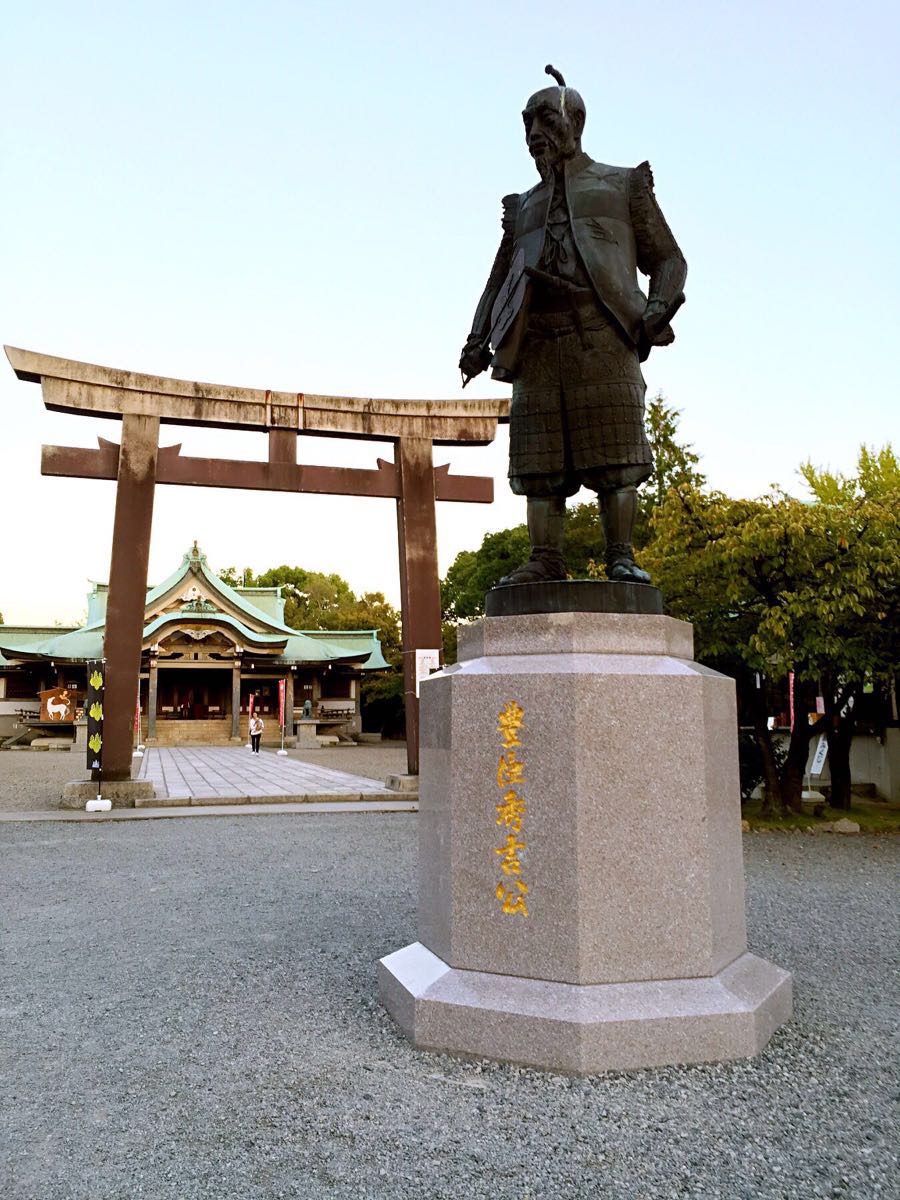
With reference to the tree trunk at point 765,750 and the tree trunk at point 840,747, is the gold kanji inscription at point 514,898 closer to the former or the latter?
the tree trunk at point 765,750

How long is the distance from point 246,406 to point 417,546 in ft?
8.89

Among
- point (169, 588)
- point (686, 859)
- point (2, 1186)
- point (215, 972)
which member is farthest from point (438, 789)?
point (169, 588)

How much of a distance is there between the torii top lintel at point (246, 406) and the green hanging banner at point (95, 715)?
9.72ft

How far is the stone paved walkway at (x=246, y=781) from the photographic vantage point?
10.4m

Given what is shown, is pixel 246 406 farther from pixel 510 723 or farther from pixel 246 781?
pixel 510 723

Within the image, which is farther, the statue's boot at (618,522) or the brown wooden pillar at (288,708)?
the brown wooden pillar at (288,708)

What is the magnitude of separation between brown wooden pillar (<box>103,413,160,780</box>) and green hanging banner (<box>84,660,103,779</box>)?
85 millimetres

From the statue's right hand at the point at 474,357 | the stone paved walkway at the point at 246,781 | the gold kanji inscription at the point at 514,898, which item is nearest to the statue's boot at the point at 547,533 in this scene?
the statue's right hand at the point at 474,357

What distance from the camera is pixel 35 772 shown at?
52.4 feet

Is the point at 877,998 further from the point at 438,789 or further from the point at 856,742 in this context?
the point at 856,742

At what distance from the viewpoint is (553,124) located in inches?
137

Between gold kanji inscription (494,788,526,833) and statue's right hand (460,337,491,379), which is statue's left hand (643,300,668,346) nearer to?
statue's right hand (460,337,491,379)

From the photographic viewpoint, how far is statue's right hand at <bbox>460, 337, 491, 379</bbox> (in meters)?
3.83

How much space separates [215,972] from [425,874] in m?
1.11
